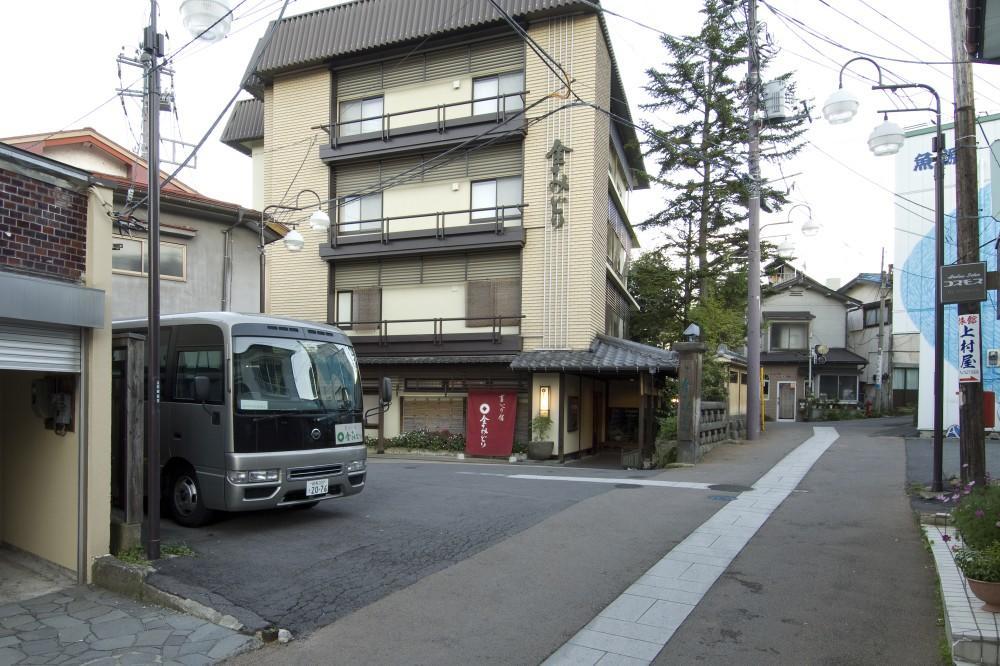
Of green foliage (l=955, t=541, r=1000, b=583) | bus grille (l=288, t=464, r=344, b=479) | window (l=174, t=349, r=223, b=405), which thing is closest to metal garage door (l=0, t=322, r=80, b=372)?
window (l=174, t=349, r=223, b=405)

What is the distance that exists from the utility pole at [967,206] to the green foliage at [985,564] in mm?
4654

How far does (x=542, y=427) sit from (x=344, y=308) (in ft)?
28.1

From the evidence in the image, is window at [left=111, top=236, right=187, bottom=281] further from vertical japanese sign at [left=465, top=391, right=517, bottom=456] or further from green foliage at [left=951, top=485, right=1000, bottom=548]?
green foliage at [left=951, top=485, right=1000, bottom=548]

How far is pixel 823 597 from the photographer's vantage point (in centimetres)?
573

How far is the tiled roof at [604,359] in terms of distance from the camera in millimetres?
17844

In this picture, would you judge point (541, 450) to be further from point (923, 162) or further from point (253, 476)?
point (923, 162)

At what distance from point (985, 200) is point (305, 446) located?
768 inches

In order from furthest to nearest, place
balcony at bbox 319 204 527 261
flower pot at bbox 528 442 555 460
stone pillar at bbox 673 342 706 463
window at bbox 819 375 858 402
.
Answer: window at bbox 819 375 858 402 < balcony at bbox 319 204 527 261 < flower pot at bbox 528 442 555 460 < stone pillar at bbox 673 342 706 463

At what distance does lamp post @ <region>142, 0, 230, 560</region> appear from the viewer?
6562 mm

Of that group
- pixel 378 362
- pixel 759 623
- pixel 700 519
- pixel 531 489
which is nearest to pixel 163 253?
pixel 378 362

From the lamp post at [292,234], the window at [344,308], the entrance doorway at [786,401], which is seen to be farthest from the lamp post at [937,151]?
the entrance doorway at [786,401]

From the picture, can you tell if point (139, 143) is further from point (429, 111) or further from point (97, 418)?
point (97, 418)

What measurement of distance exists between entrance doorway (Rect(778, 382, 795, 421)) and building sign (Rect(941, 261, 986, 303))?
1183 inches

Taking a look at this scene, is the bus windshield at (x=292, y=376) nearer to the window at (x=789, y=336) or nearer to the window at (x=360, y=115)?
the window at (x=360, y=115)
